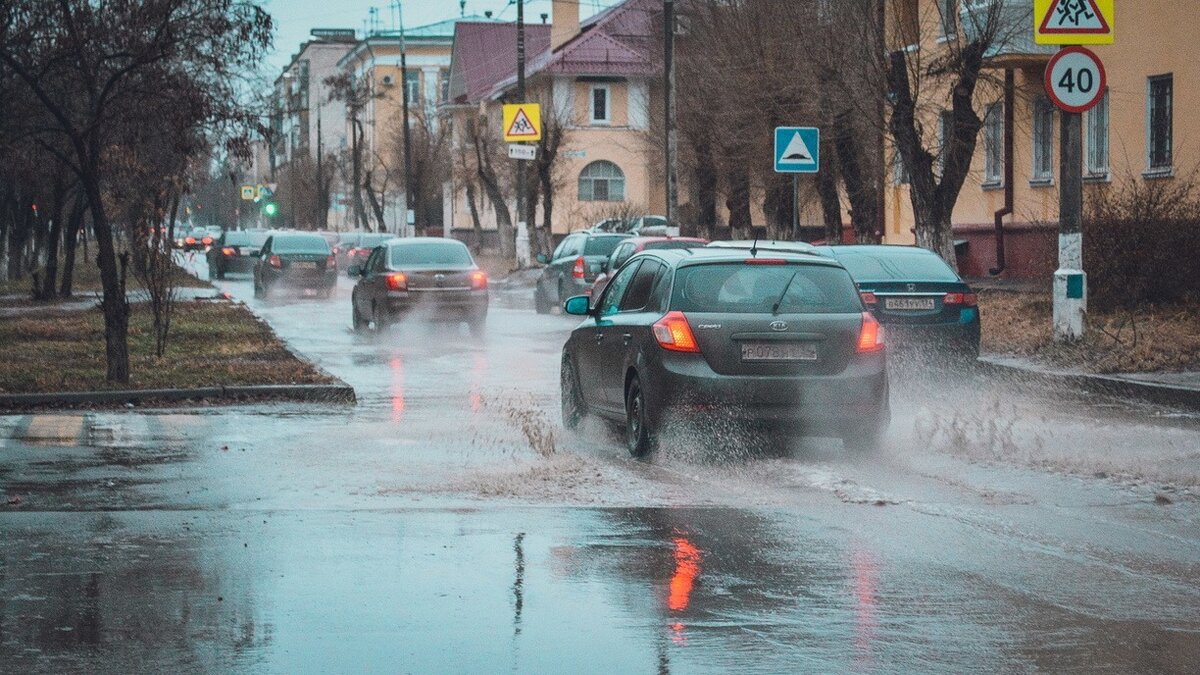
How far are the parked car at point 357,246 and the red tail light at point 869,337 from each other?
136 feet

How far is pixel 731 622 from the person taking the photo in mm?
6695

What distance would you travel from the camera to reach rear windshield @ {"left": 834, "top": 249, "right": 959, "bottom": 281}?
17500 millimetres

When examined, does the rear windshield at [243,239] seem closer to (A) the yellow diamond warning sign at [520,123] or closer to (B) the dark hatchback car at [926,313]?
(A) the yellow diamond warning sign at [520,123]

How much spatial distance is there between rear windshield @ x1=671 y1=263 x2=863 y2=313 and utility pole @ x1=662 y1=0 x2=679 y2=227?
2458 cm

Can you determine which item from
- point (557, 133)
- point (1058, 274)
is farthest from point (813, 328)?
point (557, 133)

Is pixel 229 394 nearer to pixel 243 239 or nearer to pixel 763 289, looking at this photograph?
pixel 763 289

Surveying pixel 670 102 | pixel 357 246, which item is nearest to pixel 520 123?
pixel 670 102

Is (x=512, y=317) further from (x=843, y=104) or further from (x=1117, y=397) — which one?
(x=1117, y=397)

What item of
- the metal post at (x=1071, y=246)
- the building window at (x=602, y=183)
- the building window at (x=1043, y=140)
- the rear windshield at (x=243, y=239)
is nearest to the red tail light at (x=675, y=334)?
the metal post at (x=1071, y=246)

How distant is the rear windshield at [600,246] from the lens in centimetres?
3269

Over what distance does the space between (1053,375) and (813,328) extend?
7.28 m

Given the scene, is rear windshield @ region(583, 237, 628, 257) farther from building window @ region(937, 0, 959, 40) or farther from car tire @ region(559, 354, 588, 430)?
car tire @ region(559, 354, 588, 430)

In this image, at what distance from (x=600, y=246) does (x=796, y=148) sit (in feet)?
31.2

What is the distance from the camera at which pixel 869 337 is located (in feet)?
37.9
